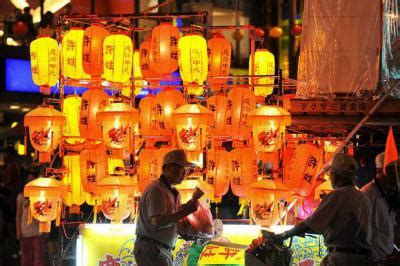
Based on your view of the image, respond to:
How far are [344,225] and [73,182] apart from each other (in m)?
7.39

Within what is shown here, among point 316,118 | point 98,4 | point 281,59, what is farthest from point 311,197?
point 281,59

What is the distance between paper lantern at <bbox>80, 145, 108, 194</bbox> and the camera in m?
14.7

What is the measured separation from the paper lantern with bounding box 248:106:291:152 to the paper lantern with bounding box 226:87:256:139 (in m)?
0.93

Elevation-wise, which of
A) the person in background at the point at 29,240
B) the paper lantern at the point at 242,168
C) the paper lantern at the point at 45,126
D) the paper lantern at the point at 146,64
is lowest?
the person in background at the point at 29,240

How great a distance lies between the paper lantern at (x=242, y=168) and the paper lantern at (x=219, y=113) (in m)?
0.55

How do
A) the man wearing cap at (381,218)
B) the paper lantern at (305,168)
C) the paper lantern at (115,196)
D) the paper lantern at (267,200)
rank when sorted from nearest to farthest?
the man wearing cap at (381,218), the paper lantern at (267,200), the paper lantern at (115,196), the paper lantern at (305,168)

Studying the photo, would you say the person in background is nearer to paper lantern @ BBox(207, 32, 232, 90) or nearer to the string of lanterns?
the string of lanterns

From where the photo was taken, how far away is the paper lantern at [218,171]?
1474 centimetres

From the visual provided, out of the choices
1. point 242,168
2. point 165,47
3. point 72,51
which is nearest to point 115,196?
point 242,168

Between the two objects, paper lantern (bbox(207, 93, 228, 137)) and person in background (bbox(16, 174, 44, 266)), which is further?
person in background (bbox(16, 174, 44, 266))

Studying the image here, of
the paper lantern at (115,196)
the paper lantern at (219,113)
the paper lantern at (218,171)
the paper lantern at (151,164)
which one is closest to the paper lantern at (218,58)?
the paper lantern at (219,113)

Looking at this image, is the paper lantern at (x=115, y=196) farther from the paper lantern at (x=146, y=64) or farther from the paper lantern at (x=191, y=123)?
the paper lantern at (x=146, y=64)

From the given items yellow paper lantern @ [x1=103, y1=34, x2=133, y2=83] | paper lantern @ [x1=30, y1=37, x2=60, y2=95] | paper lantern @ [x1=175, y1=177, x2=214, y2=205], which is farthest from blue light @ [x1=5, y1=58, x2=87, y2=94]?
paper lantern @ [x1=175, y1=177, x2=214, y2=205]

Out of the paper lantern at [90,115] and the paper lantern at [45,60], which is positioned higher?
the paper lantern at [45,60]
